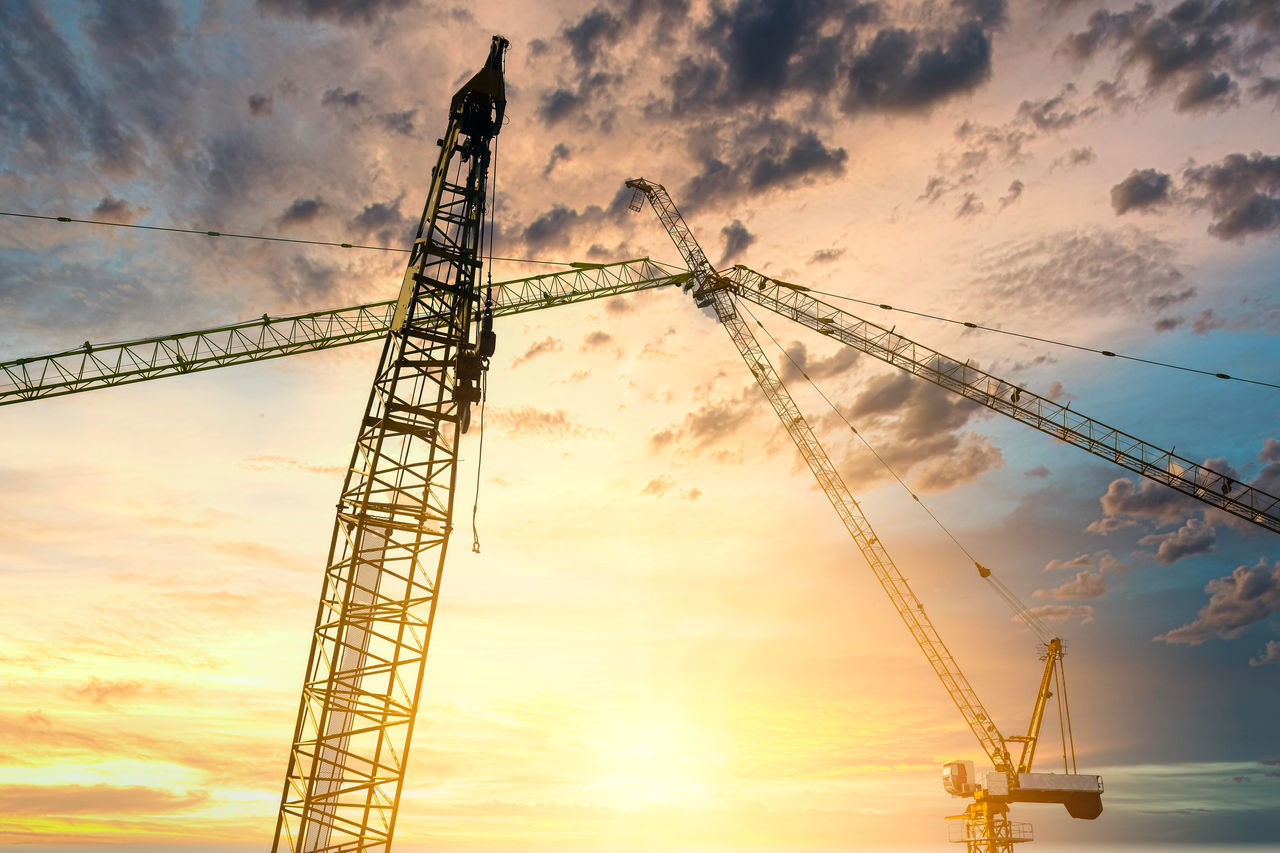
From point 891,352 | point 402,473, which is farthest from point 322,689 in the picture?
point 891,352

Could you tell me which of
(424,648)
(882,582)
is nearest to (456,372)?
(424,648)

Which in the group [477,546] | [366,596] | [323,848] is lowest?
[323,848]

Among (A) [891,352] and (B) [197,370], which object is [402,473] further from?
(A) [891,352]

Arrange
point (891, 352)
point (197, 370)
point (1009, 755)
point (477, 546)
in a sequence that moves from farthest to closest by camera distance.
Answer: point (1009, 755)
point (891, 352)
point (197, 370)
point (477, 546)

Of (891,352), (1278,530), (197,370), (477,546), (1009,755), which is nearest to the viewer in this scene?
(477,546)

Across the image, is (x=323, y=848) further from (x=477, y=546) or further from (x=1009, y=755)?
(x=1009, y=755)

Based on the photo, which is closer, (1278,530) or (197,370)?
(197,370)

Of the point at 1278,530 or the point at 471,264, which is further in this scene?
the point at 1278,530

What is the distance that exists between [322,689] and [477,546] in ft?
33.0

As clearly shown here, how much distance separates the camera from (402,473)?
44.1 m

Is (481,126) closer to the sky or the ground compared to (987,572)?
closer to the sky

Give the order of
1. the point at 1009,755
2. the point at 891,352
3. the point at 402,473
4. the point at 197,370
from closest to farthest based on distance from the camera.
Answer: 1. the point at 402,473
2. the point at 197,370
3. the point at 891,352
4. the point at 1009,755

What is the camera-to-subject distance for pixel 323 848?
4094 centimetres

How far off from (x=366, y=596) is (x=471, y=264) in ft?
56.4
